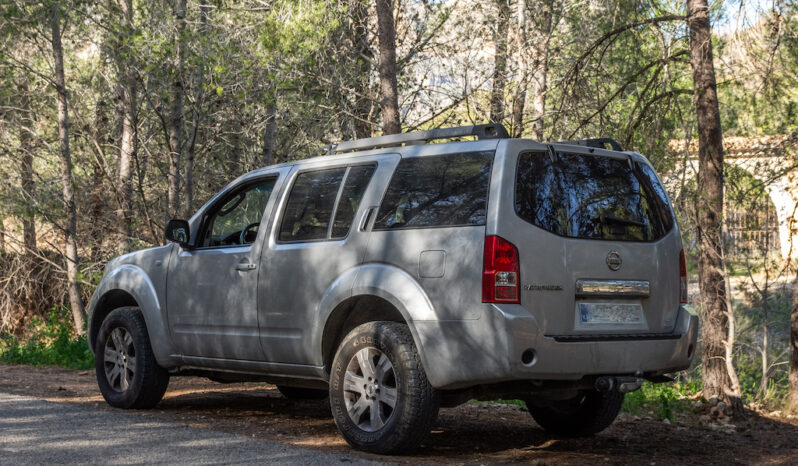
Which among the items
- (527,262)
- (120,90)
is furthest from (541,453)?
(120,90)

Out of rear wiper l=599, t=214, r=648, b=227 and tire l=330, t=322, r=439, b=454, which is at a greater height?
rear wiper l=599, t=214, r=648, b=227

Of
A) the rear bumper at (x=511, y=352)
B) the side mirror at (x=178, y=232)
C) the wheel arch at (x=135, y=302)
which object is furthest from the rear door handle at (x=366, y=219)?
the wheel arch at (x=135, y=302)

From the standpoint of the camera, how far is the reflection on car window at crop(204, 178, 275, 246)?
7391 millimetres

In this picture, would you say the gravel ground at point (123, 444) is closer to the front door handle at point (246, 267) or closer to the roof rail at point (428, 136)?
the front door handle at point (246, 267)

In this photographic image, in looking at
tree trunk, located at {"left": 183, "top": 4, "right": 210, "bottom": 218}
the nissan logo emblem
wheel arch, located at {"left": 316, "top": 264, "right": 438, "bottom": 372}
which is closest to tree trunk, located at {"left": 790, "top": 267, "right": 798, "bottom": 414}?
the nissan logo emblem

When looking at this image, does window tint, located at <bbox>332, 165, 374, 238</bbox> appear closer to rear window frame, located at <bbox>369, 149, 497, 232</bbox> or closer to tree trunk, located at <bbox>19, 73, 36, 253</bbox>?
rear window frame, located at <bbox>369, 149, 497, 232</bbox>

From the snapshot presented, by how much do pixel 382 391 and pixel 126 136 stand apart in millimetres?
12502

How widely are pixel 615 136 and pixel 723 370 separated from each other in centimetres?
374

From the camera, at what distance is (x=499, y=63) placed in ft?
49.5

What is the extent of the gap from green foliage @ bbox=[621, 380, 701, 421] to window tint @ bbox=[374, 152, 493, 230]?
3.44 meters

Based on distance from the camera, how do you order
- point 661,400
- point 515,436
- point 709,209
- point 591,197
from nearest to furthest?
1. point 591,197
2. point 515,436
3. point 661,400
4. point 709,209

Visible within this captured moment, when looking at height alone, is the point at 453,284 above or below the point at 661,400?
above

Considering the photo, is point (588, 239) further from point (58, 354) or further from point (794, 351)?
point (58, 354)

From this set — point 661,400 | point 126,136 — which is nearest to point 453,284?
point 661,400
